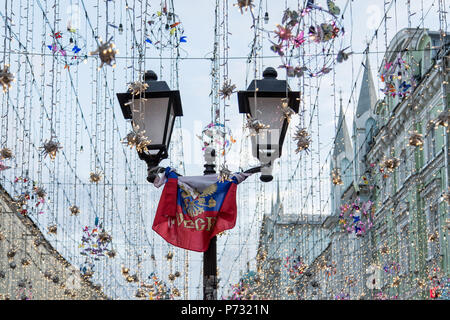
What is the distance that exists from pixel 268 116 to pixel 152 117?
0.94 m

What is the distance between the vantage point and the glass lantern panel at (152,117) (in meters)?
7.76

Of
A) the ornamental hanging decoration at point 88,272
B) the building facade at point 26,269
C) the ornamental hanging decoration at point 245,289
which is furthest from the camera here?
the building facade at point 26,269

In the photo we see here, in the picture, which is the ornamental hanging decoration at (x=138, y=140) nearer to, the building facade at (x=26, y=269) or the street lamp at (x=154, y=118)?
the street lamp at (x=154, y=118)

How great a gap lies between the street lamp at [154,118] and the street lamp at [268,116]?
0.60 metres

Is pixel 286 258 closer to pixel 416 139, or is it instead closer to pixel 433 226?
pixel 433 226

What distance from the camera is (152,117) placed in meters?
7.82

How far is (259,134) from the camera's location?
7.54m

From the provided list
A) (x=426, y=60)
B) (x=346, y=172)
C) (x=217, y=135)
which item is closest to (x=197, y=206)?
(x=217, y=135)

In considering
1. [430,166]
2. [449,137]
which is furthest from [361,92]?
[449,137]

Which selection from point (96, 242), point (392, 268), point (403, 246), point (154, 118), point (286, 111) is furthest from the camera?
point (403, 246)

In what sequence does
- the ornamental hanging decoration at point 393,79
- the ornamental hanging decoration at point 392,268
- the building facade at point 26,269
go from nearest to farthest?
the ornamental hanging decoration at point 393,79, the ornamental hanging decoration at point 392,268, the building facade at point 26,269

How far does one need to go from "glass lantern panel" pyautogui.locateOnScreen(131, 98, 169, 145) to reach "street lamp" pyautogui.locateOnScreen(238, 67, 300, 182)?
2.08 feet

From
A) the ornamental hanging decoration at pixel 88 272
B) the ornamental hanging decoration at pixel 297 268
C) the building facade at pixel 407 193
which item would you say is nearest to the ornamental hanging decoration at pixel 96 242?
the ornamental hanging decoration at pixel 88 272
